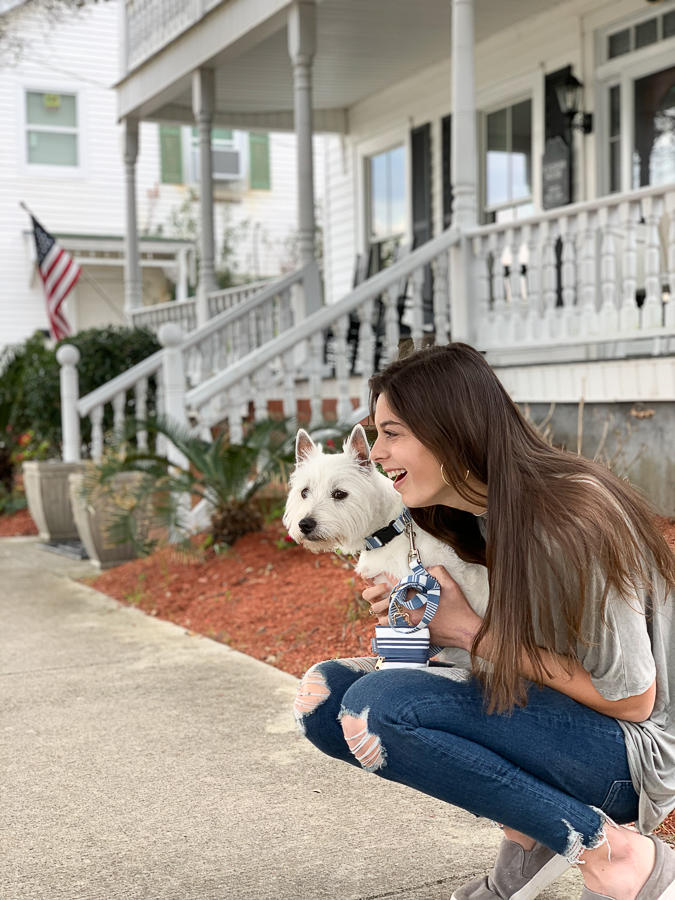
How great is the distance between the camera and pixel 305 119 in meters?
9.92

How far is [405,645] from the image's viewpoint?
240 cm

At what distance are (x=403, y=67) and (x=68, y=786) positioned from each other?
34.1ft

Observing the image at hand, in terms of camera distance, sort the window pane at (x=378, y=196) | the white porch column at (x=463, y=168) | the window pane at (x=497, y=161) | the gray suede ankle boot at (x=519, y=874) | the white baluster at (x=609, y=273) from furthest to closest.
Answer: the window pane at (x=378, y=196), the window pane at (x=497, y=161), the white porch column at (x=463, y=168), the white baluster at (x=609, y=273), the gray suede ankle boot at (x=519, y=874)

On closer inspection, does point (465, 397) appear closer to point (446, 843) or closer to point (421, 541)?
point (421, 541)

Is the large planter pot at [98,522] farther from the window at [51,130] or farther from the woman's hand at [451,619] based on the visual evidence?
the window at [51,130]

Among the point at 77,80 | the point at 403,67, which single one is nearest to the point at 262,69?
the point at 403,67

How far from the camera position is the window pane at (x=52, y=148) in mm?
19750

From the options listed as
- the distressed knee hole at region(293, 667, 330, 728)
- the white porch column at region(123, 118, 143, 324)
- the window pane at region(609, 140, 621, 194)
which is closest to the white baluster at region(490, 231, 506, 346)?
the window pane at region(609, 140, 621, 194)

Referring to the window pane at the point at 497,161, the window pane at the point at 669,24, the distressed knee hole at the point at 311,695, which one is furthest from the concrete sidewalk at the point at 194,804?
the window pane at the point at 497,161

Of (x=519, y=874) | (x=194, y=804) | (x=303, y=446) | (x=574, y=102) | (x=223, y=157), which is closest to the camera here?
(x=519, y=874)

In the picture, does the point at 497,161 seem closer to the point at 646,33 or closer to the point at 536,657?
the point at 646,33

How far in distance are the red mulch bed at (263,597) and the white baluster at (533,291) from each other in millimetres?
2316

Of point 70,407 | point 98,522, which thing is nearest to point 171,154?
point 70,407

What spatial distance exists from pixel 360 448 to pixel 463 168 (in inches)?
221
